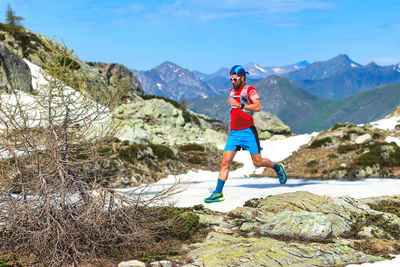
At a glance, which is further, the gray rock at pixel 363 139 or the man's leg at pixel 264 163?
the gray rock at pixel 363 139

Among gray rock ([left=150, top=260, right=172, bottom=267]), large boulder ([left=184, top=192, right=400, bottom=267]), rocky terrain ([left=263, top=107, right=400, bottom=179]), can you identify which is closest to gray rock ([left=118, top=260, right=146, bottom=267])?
gray rock ([left=150, top=260, right=172, bottom=267])

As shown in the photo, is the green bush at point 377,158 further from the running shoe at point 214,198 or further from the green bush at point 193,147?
the running shoe at point 214,198

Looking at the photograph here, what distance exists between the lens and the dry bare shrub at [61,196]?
541 cm

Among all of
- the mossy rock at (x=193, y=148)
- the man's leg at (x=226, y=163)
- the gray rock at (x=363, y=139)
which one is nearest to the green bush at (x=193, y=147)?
the mossy rock at (x=193, y=148)

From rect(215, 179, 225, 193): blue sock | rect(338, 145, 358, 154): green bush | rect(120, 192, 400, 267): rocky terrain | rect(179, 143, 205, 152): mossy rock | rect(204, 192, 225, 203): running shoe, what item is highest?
rect(338, 145, 358, 154): green bush

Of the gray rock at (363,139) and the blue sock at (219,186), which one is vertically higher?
the gray rock at (363,139)

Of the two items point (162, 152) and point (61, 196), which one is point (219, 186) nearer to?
point (61, 196)

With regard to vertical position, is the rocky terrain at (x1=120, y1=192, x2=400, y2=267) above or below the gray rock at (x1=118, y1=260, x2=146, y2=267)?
above

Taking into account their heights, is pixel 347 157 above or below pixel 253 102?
below

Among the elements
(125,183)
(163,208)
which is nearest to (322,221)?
(163,208)

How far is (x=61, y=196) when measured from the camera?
5637mm

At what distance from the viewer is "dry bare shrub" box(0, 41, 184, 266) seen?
17.7 feet

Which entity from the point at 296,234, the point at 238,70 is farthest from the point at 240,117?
the point at 296,234

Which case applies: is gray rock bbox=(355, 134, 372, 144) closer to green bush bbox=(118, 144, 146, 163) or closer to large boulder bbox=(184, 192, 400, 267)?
green bush bbox=(118, 144, 146, 163)
